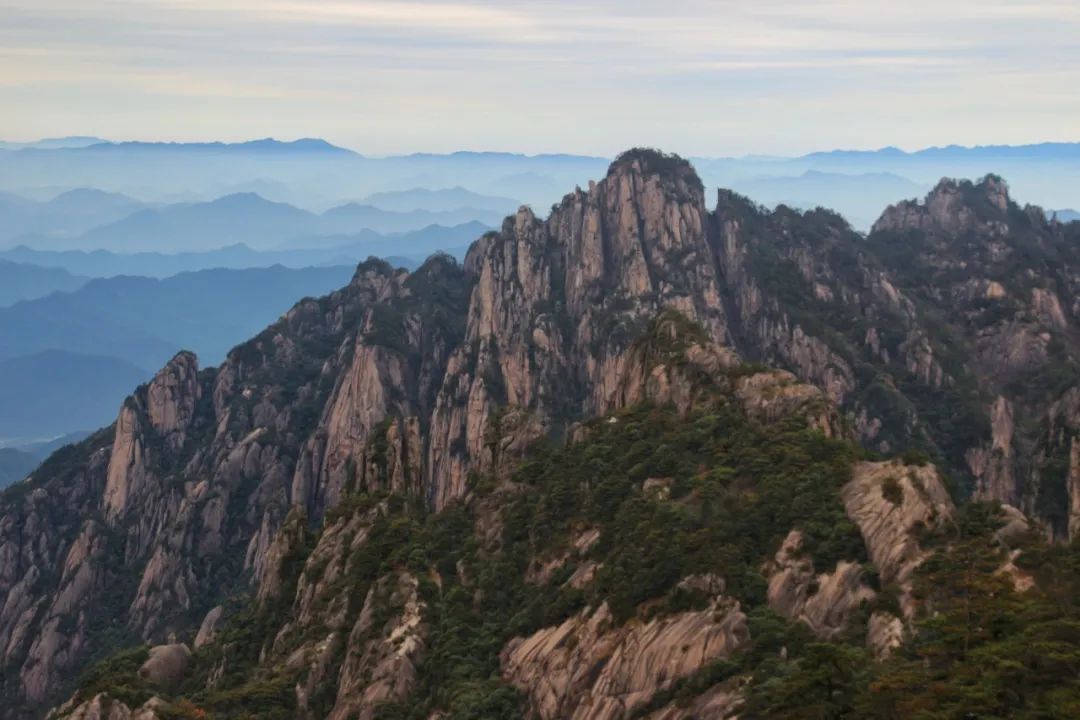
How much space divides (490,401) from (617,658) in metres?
92.5

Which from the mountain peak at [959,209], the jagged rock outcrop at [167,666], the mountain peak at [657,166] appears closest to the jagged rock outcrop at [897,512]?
the jagged rock outcrop at [167,666]

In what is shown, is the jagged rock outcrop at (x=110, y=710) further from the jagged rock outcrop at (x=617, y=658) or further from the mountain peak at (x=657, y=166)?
the mountain peak at (x=657, y=166)

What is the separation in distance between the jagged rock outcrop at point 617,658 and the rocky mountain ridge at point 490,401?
273 inches

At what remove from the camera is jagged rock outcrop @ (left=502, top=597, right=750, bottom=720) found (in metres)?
45.2

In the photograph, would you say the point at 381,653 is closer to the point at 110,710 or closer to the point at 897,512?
the point at 110,710

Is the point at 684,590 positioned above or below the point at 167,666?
above

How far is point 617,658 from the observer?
47594mm

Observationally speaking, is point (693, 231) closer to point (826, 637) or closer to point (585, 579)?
point (585, 579)

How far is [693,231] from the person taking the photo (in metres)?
164

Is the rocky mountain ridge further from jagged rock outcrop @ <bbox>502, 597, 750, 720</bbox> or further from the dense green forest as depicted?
jagged rock outcrop @ <bbox>502, 597, 750, 720</bbox>

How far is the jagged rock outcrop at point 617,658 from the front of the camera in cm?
4516

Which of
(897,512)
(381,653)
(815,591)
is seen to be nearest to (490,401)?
(381,653)

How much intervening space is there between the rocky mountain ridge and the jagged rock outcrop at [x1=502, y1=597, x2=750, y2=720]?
6.92 m

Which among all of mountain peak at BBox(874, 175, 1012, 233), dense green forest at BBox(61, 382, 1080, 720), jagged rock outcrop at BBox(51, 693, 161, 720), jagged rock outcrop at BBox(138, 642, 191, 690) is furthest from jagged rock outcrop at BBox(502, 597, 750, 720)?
mountain peak at BBox(874, 175, 1012, 233)
